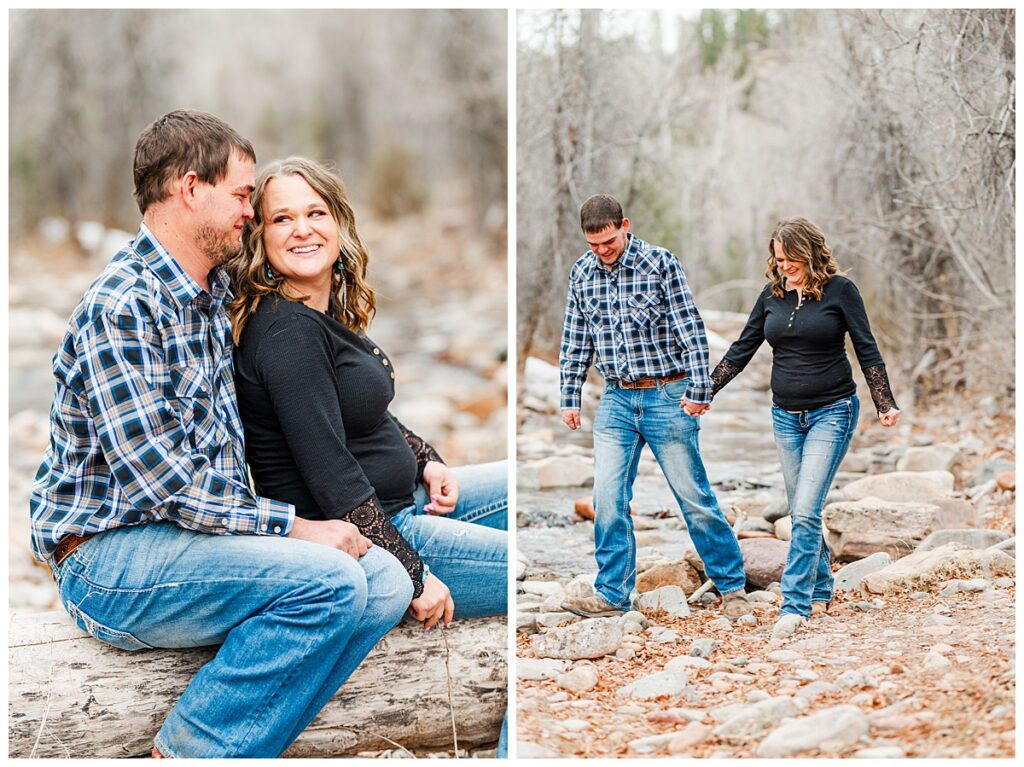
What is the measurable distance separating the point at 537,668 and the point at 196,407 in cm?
116

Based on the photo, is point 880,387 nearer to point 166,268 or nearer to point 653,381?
point 653,381

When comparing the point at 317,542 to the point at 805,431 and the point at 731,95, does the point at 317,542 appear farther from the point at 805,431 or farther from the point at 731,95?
the point at 731,95

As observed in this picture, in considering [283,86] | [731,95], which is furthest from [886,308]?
[283,86]

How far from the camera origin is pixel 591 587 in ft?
10.3

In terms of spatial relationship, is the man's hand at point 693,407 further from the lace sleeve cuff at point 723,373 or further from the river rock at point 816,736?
the river rock at point 816,736

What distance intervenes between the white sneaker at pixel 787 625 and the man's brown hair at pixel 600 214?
124 cm

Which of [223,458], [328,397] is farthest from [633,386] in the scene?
[223,458]

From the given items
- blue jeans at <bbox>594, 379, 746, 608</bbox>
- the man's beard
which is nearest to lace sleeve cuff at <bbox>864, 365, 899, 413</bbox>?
blue jeans at <bbox>594, 379, 746, 608</bbox>

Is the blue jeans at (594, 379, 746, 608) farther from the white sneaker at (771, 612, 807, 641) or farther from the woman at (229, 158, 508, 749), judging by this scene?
the woman at (229, 158, 508, 749)

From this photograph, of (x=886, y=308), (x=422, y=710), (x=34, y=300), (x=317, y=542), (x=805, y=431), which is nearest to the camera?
(x=317, y=542)

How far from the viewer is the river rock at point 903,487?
4129mm

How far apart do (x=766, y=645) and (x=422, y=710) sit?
3.19ft

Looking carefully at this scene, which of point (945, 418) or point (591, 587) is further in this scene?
point (945, 418)

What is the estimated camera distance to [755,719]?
99.3 inches
